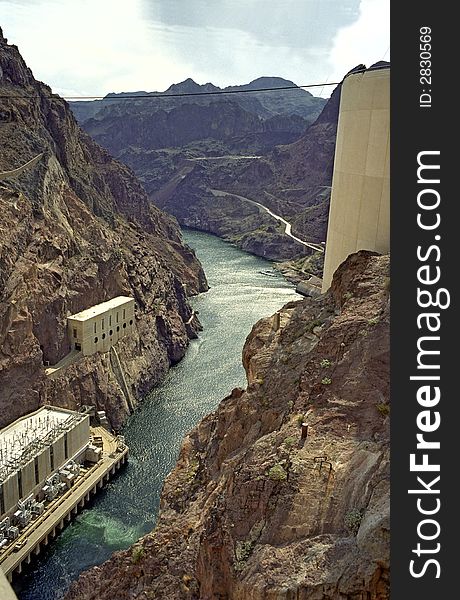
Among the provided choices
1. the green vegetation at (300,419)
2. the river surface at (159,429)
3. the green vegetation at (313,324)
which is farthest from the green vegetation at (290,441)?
the river surface at (159,429)

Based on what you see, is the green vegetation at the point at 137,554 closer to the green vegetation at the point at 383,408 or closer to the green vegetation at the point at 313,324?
Answer: the green vegetation at the point at 383,408

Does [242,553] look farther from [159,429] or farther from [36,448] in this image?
[159,429]

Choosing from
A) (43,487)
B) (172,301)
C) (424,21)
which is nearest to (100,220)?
A: (172,301)

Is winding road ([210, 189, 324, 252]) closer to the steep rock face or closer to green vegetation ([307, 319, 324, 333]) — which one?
green vegetation ([307, 319, 324, 333])

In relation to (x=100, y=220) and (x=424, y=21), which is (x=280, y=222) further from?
(x=424, y=21)

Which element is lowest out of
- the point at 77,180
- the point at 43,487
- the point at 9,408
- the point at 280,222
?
the point at 43,487

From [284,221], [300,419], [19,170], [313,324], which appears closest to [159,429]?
[19,170]
